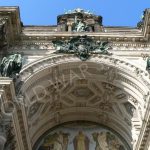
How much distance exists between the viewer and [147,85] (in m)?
13.3

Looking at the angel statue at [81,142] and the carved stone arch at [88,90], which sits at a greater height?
the carved stone arch at [88,90]

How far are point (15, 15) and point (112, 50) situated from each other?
4044 millimetres

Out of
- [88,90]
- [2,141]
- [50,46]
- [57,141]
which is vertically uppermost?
[50,46]

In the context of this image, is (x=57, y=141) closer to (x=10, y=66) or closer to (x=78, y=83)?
(x=78, y=83)

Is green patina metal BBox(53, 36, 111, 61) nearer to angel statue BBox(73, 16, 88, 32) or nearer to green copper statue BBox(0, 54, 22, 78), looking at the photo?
angel statue BBox(73, 16, 88, 32)

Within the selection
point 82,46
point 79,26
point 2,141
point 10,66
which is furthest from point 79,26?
point 2,141

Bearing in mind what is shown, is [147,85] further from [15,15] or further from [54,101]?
[15,15]

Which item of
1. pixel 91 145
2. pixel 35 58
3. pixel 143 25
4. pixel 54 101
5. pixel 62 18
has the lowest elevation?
pixel 91 145

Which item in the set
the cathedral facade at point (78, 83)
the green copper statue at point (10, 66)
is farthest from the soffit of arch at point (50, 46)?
the green copper statue at point (10, 66)

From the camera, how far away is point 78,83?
49.4 ft

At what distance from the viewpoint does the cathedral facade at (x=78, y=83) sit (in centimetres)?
1364

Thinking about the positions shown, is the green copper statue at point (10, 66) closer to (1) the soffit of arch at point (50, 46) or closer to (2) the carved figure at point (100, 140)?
(1) the soffit of arch at point (50, 46)

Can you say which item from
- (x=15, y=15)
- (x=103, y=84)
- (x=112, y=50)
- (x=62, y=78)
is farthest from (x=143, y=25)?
(x=15, y=15)

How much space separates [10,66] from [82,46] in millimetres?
3082
